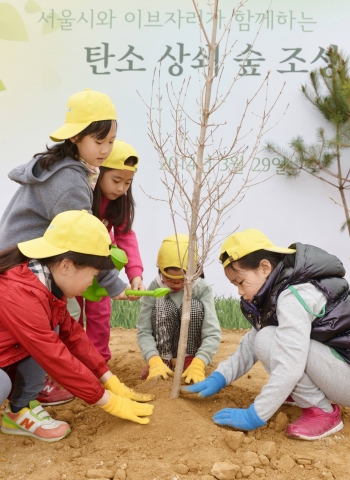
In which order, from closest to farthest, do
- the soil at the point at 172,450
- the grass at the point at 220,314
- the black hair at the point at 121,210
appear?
the soil at the point at 172,450
the black hair at the point at 121,210
the grass at the point at 220,314

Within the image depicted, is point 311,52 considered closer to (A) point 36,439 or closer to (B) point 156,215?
(B) point 156,215

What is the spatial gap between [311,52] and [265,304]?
3.24m

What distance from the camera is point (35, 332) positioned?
6.84ft

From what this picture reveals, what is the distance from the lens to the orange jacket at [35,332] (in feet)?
6.79

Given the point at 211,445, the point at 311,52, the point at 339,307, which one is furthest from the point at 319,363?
the point at 311,52

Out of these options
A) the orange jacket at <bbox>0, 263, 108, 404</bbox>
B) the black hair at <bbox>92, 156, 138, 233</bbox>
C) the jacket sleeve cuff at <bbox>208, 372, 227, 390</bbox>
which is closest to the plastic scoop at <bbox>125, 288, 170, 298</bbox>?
the orange jacket at <bbox>0, 263, 108, 404</bbox>

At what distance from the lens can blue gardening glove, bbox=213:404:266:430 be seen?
2191mm

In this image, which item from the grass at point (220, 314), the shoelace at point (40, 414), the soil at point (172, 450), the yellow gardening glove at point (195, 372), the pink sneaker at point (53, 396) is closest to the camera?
the soil at point (172, 450)

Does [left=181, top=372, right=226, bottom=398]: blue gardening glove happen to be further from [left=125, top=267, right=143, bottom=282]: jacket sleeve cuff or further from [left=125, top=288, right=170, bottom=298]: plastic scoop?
[left=125, top=267, right=143, bottom=282]: jacket sleeve cuff

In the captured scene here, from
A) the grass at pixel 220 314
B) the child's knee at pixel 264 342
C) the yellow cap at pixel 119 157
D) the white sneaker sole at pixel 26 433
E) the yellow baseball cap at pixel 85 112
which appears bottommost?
the grass at pixel 220 314

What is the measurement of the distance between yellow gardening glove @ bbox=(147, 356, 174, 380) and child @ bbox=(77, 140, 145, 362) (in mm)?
394

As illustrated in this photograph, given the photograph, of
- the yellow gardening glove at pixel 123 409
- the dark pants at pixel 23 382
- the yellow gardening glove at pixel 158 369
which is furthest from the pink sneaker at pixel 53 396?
the yellow gardening glove at pixel 123 409

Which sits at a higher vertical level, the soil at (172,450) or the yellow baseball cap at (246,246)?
the yellow baseball cap at (246,246)

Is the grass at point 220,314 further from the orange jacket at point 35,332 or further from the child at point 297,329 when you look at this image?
the orange jacket at point 35,332
